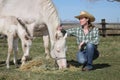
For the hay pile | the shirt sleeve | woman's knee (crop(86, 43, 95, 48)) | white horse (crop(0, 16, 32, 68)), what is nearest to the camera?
woman's knee (crop(86, 43, 95, 48))

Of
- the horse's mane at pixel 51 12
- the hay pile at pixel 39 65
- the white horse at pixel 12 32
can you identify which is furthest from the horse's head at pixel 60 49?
the white horse at pixel 12 32

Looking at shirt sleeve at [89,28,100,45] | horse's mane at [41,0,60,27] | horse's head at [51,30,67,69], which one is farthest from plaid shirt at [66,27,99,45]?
horse's mane at [41,0,60,27]

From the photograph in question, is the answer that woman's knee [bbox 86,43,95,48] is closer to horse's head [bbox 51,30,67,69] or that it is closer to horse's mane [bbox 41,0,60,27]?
horse's head [bbox 51,30,67,69]

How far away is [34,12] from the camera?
35.9ft

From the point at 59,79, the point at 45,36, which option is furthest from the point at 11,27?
the point at 59,79

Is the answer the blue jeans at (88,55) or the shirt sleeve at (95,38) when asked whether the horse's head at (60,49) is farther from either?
the shirt sleeve at (95,38)

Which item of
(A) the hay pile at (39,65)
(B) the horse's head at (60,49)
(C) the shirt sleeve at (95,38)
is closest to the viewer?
(C) the shirt sleeve at (95,38)

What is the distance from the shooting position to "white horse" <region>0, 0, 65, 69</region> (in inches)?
396

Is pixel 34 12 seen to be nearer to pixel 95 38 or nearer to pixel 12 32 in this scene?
pixel 12 32

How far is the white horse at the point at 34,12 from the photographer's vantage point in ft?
33.0

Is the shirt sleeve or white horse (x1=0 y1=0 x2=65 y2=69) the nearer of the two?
the shirt sleeve

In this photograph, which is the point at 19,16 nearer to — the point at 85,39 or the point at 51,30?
the point at 51,30

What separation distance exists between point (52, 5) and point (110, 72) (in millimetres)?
2794

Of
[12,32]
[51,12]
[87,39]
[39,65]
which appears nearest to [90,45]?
[87,39]
